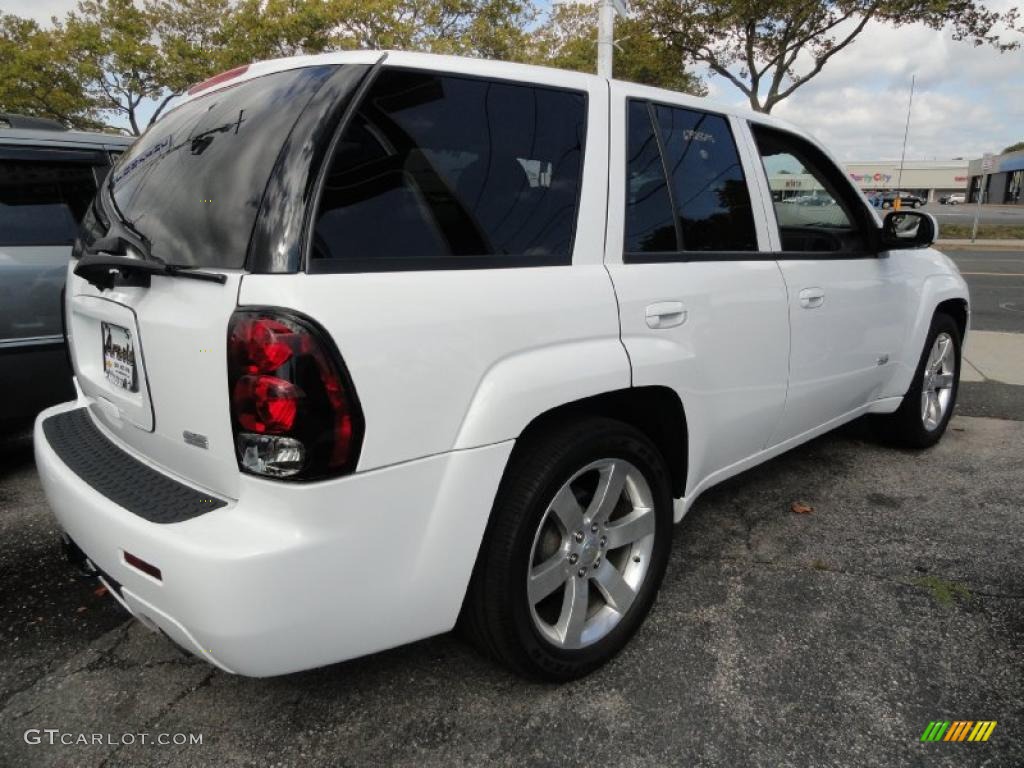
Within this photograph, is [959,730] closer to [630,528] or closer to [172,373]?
[630,528]

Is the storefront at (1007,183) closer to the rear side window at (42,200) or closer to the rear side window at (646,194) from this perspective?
the rear side window at (646,194)

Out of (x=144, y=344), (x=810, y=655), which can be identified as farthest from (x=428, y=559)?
(x=810, y=655)

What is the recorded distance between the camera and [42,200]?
357 cm

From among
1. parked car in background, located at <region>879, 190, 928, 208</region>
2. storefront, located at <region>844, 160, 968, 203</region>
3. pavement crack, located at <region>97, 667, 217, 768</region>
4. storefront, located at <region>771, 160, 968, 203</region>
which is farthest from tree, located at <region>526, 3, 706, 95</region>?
storefront, located at <region>844, 160, 968, 203</region>

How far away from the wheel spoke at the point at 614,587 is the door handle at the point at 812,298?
1.36 metres

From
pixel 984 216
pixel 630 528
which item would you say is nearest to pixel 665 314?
pixel 630 528

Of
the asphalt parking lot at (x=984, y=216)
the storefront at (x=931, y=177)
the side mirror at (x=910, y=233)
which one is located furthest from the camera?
the storefront at (x=931, y=177)

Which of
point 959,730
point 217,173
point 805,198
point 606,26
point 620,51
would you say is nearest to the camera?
point 217,173

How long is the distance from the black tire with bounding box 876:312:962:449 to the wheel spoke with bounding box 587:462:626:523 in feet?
8.07

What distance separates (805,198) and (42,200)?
380cm

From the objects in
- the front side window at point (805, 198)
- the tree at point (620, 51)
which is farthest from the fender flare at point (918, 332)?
the tree at point (620, 51)

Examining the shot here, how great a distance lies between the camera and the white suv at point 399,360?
1.47 m

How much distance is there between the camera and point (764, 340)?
2.55m

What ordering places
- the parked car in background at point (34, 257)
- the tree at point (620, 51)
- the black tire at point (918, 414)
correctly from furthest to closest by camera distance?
the tree at point (620, 51)
the black tire at point (918, 414)
the parked car in background at point (34, 257)
